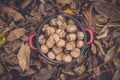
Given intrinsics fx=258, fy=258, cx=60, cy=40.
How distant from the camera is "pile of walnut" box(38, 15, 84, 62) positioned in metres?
1.80

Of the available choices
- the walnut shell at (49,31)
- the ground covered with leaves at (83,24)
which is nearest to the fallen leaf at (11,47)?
the ground covered with leaves at (83,24)

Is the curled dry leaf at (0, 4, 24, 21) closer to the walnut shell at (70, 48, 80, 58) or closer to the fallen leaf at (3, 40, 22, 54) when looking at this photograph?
the fallen leaf at (3, 40, 22, 54)

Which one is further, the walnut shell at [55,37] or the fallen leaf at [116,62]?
the fallen leaf at [116,62]

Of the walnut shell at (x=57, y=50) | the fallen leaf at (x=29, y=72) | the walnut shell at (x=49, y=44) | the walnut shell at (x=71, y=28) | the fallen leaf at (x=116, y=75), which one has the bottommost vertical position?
the fallen leaf at (x=116, y=75)

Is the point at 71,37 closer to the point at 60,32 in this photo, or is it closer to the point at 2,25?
the point at 60,32

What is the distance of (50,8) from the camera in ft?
6.23

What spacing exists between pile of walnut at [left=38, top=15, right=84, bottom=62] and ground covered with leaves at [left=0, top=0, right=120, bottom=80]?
0.11 m

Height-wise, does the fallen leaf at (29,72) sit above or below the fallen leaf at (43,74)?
above

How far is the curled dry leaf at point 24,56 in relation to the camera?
181 centimetres

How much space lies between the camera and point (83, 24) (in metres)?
1.91

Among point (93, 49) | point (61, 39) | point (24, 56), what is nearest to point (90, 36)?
point (93, 49)

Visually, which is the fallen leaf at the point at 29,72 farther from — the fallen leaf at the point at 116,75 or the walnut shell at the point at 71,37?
the fallen leaf at the point at 116,75

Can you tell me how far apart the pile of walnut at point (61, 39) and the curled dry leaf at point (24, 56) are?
11 cm

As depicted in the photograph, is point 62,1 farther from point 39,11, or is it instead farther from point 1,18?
point 1,18
